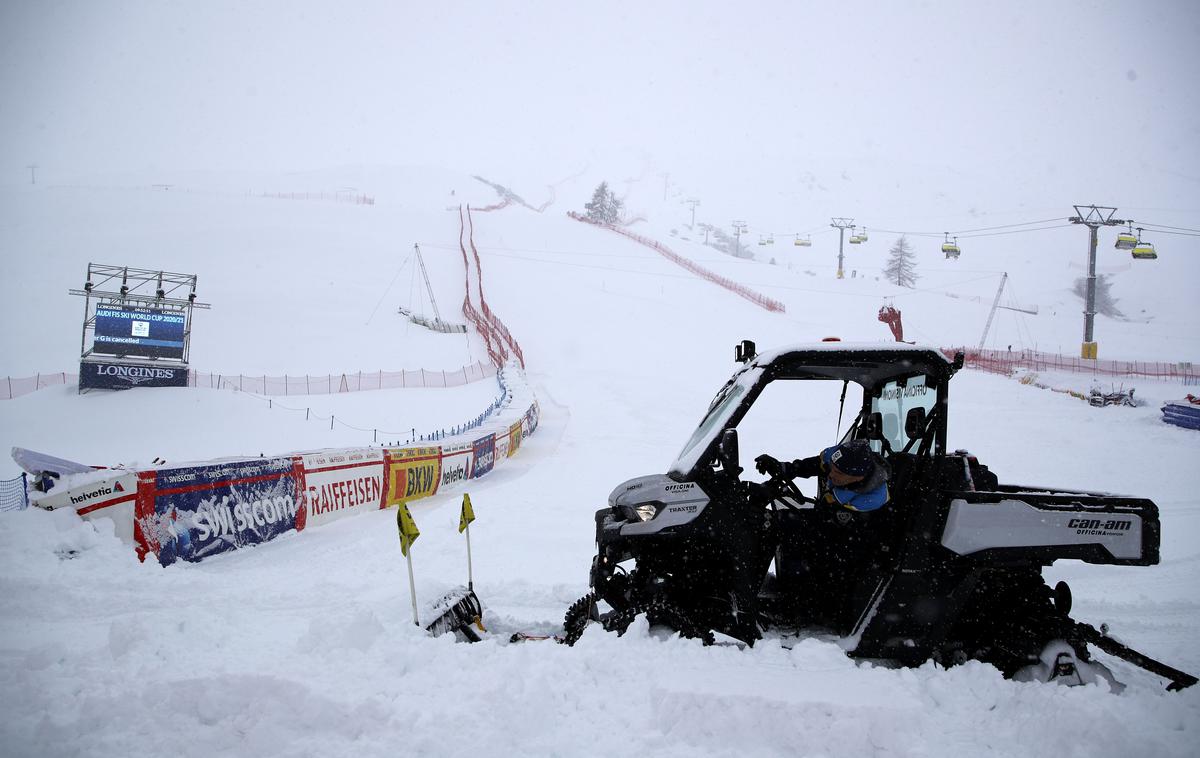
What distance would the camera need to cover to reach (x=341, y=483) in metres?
10.5

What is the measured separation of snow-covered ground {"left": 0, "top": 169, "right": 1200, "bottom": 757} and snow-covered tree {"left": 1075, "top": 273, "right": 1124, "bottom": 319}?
1104 inches

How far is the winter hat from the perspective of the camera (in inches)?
154

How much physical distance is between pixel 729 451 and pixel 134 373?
71.8 feet

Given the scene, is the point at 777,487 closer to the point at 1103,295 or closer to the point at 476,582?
the point at 476,582

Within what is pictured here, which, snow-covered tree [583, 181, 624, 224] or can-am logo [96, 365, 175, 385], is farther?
snow-covered tree [583, 181, 624, 224]

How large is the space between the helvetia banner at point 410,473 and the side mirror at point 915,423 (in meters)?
9.16

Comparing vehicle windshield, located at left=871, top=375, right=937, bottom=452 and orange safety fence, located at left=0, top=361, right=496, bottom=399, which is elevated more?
vehicle windshield, located at left=871, top=375, right=937, bottom=452

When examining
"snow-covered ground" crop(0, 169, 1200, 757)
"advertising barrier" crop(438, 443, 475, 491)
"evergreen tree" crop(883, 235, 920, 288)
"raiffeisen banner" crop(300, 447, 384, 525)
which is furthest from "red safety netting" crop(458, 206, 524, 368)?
"evergreen tree" crop(883, 235, 920, 288)

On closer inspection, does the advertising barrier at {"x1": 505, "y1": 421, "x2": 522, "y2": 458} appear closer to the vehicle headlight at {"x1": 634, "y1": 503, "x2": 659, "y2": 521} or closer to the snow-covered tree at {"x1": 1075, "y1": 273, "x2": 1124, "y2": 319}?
the vehicle headlight at {"x1": 634, "y1": 503, "x2": 659, "y2": 521}

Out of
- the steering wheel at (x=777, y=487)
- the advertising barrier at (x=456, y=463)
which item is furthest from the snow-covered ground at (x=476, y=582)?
the steering wheel at (x=777, y=487)

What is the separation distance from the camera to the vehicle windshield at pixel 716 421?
412 cm

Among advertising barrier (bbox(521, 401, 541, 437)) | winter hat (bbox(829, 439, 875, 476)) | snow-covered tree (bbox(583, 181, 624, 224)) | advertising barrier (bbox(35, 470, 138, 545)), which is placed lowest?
advertising barrier (bbox(521, 401, 541, 437))

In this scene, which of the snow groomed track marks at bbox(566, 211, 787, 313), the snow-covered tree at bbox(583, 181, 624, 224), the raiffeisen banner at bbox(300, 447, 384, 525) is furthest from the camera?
the snow-covered tree at bbox(583, 181, 624, 224)

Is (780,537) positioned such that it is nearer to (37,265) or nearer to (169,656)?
(169,656)
